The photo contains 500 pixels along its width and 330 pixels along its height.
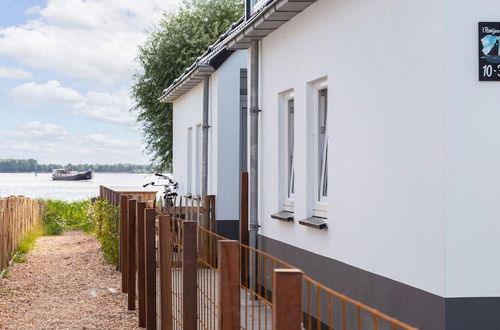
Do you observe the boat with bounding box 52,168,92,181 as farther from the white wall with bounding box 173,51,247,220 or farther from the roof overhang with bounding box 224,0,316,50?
the roof overhang with bounding box 224,0,316,50

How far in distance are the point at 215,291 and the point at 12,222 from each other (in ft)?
40.4

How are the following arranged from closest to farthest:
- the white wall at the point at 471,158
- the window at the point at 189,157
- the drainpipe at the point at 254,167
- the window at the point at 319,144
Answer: the white wall at the point at 471,158, the window at the point at 319,144, the drainpipe at the point at 254,167, the window at the point at 189,157

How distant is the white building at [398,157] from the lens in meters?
6.20

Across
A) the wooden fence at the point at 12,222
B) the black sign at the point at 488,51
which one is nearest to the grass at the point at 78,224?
the wooden fence at the point at 12,222

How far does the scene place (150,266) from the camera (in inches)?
377

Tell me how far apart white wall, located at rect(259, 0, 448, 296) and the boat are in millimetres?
105827

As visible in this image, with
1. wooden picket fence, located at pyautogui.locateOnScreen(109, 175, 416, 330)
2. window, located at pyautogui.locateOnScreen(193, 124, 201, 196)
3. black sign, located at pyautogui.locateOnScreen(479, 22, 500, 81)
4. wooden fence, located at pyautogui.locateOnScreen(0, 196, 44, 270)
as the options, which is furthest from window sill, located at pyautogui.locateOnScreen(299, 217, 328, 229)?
window, located at pyautogui.locateOnScreen(193, 124, 201, 196)

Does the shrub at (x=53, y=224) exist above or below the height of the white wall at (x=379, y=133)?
below

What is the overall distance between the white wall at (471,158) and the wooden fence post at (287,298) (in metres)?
2.87

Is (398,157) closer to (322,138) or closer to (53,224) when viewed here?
(322,138)

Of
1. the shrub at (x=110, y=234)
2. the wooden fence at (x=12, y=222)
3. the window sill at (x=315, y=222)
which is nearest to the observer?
the window sill at (x=315, y=222)

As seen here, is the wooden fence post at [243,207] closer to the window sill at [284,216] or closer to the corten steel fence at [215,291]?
the corten steel fence at [215,291]

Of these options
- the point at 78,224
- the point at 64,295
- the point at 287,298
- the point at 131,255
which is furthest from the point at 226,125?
the point at 78,224

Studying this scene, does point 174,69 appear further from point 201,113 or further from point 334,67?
point 334,67
